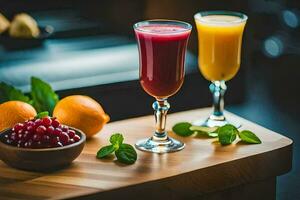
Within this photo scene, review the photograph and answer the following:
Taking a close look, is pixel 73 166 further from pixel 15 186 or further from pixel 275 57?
pixel 275 57

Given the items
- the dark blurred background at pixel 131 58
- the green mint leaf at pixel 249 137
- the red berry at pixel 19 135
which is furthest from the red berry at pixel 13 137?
the dark blurred background at pixel 131 58

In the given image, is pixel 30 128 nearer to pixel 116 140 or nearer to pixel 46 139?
pixel 46 139

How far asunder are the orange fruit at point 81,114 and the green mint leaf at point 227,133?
305mm

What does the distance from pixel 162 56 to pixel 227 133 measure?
268mm

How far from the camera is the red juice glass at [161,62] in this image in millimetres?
1837

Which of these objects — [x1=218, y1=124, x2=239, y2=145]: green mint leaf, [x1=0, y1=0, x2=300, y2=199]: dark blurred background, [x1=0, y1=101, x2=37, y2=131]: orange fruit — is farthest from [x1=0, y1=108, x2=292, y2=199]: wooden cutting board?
[x1=0, y1=0, x2=300, y2=199]: dark blurred background

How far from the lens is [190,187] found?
175 centimetres

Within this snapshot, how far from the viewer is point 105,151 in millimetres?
1823

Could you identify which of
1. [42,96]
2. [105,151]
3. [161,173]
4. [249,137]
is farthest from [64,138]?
[249,137]

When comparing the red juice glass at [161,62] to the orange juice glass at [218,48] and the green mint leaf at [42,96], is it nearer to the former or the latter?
the orange juice glass at [218,48]

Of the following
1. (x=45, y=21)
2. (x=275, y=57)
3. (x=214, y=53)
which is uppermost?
(x=214, y=53)

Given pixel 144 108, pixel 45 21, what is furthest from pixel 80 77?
pixel 45 21

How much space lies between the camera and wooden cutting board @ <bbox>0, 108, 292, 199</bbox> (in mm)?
1646

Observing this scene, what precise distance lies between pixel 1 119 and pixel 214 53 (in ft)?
1.98
